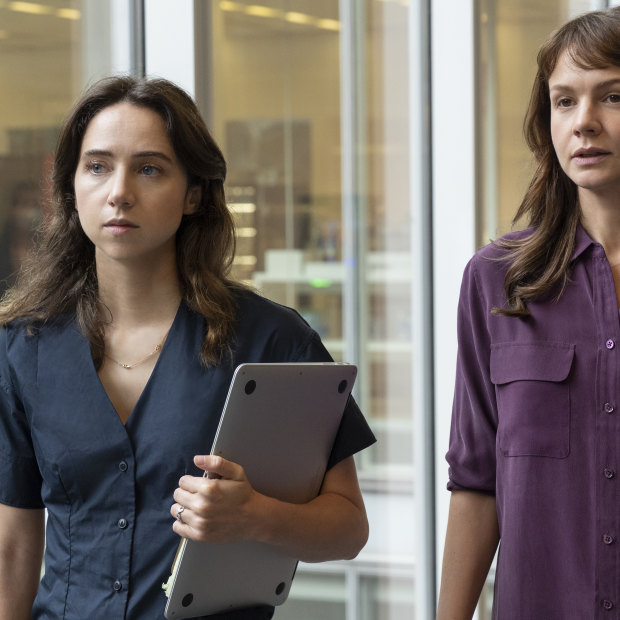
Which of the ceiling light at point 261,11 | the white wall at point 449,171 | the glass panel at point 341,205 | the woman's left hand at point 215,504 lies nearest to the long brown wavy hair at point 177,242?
the woman's left hand at point 215,504

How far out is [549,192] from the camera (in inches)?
65.2

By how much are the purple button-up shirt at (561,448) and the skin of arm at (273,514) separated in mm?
246

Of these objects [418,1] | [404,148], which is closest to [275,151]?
[404,148]

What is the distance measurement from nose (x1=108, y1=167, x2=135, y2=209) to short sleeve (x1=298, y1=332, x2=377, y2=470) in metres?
0.35

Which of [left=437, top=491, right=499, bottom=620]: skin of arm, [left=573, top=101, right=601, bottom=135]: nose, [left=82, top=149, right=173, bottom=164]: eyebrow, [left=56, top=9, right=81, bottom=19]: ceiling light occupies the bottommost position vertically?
[left=437, top=491, right=499, bottom=620]: skin of arm

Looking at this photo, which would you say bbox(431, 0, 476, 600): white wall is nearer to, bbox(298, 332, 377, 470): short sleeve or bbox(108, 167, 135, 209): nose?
bbox(298, 332, 377, 470): short sleeve

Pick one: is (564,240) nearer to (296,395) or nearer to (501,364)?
(501,364)

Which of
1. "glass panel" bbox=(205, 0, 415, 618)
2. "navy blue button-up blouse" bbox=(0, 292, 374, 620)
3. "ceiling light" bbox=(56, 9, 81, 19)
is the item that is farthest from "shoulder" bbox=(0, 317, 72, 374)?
→ "glass panel" bbox=(205, 0, 415, 618)

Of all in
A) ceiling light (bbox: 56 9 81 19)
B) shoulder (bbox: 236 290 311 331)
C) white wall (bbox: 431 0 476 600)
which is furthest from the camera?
white wall (bbox: 431 0 476 600)

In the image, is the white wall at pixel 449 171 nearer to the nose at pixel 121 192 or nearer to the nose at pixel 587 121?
the nose at pixel 587 121

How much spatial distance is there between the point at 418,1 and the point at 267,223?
3.00 ft

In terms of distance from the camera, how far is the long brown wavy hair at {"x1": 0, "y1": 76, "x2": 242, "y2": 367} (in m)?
1.60

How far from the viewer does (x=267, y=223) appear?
141 inches

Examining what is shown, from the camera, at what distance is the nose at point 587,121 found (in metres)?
1.49
